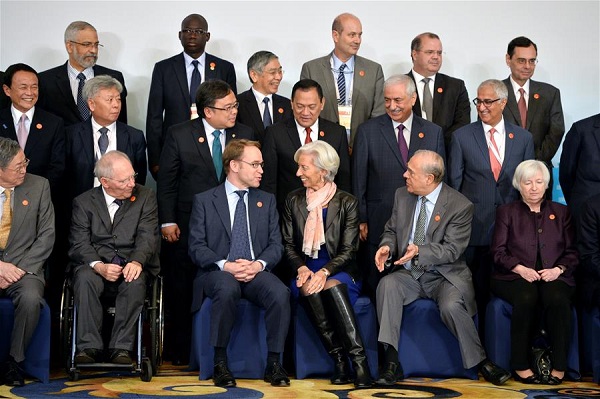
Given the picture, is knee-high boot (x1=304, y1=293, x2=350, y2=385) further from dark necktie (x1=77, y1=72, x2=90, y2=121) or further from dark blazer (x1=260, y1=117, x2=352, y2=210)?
dark necktie (x1=77, y1=72, x2=90, y2=121)

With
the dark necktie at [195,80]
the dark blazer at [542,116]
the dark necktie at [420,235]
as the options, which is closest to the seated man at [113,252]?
the dark necktie at [195,80]

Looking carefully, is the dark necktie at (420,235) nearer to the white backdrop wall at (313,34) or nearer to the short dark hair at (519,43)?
the short dark hair at (519,43)

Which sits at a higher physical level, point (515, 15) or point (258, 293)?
point (515, 15)

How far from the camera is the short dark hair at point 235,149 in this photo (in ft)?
21.5

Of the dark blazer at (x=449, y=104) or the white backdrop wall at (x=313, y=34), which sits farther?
the white backdrop wall at (x=313, y=34)

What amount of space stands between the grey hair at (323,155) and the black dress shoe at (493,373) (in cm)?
139

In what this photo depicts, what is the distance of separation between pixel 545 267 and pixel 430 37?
6.24ft

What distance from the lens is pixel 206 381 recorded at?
617cm

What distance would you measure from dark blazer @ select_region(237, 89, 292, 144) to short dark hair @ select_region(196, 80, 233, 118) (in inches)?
17.4

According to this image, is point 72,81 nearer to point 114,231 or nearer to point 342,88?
point 114,231

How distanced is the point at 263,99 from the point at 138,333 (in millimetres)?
1951

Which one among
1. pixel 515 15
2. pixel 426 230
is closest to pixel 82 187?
pixel 426 230

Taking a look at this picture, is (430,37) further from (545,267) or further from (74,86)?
(74,86)

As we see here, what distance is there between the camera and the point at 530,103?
25.2 ft
